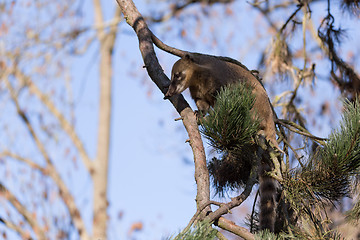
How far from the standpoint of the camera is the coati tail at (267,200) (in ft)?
8.84

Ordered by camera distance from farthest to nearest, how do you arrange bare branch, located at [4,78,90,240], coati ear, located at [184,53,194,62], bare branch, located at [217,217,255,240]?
bare branch, located at [4,78,90,240] < coati ear, located at [184,53,194,62] < bare branch, located at [217,217,255,240]

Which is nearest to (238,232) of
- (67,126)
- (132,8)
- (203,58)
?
(132,8)

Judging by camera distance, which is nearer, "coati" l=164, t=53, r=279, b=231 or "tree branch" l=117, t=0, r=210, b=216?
"tree branch" l=117, t=0, r=210, b=216

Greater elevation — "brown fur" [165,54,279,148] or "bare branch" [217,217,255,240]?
"brown fur" [165,54,279,148]

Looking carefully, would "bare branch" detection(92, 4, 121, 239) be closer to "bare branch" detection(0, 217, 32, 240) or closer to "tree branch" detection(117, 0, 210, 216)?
"bare branch" detection(0, 217, 32, 240)

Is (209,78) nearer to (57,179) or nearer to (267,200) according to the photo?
A: (267,200)

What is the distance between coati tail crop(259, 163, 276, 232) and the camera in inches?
106

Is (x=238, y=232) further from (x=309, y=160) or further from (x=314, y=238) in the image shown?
(x=309, y=160)

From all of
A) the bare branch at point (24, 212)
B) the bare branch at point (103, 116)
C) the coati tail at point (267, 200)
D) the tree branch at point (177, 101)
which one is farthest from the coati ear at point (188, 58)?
the bare branch at point (103, 116)

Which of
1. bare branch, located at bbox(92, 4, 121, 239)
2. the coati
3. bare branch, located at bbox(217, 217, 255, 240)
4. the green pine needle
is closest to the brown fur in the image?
the coati

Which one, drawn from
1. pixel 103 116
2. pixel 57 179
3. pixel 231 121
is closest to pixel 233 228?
pixel 231 121

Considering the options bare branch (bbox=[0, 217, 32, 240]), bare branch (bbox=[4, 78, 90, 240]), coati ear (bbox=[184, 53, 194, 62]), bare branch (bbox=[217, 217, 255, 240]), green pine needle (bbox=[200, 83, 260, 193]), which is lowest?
bare branch (bbox=[217, 217, 255, 240])

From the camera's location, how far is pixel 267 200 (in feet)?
9.00

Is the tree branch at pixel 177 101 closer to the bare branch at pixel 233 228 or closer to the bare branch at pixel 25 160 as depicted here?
the bare branch at pixel 233 228
